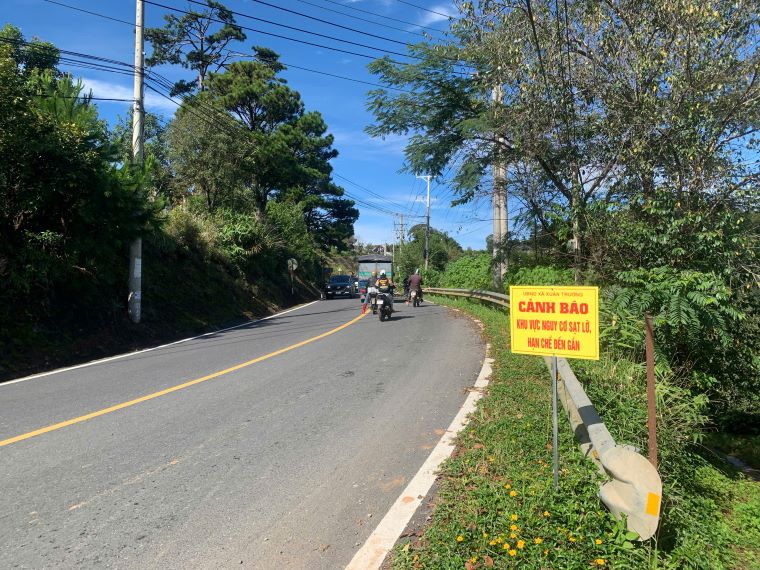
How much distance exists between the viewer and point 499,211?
62.6 feet

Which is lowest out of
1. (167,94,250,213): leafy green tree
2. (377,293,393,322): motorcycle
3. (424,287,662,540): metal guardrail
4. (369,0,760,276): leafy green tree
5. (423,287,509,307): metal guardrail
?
(424,287,662,540): metal guardrail

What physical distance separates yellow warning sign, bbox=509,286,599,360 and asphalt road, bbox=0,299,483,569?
156cm

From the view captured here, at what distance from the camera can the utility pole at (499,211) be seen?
1448 centimetres

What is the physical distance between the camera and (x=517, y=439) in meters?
4.98

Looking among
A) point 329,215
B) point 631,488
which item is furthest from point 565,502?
point 329,215

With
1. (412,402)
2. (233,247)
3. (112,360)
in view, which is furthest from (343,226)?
(412,402)

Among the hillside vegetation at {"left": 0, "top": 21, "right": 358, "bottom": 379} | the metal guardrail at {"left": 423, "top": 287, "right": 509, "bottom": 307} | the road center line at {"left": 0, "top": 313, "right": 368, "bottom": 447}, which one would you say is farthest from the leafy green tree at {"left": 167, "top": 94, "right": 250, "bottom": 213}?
the road center line at {"left": 0, "top": 313, "right": 368, "bottom": 447}

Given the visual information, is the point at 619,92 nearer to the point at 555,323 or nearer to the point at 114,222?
the point at 555,323

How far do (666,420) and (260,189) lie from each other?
35.8 meters

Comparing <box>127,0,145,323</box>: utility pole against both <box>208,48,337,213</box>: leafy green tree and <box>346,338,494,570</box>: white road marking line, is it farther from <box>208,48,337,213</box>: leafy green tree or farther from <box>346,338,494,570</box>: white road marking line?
<box>208,48,337,213</box>: leafy green tree

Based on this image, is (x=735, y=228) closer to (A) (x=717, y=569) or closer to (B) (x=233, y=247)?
(A) (x=717, y=569)

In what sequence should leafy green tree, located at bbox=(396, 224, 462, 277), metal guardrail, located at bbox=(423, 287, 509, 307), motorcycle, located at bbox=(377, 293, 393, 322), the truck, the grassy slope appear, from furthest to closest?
leafy green tree, located at bbox=(396, 224, 462, 277)
the truck
motorcycle, located at bbox=(377, 293, 393, 322)
metal guardrail, located at bbox=(423, 287, 509, 307)
the grassy slope

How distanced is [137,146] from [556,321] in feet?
47.5

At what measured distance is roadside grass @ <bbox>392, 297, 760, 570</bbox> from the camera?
10.6 ft
